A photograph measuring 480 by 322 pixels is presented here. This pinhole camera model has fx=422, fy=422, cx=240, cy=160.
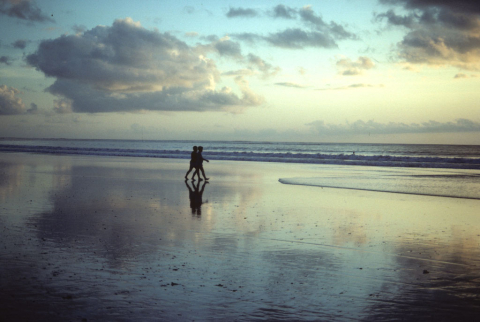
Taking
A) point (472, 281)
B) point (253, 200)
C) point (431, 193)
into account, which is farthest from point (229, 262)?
point (431, 193)

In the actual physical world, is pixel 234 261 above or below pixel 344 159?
below

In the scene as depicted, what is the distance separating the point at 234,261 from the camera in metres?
6.64

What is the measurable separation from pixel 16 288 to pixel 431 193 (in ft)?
50.2

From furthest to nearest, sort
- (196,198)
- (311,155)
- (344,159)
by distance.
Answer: (311,155) < (344,159) < (196,198)

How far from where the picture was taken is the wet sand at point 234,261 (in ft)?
15.8

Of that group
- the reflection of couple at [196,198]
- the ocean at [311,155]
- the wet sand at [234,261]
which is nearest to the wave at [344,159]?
the ocean at [311,155]

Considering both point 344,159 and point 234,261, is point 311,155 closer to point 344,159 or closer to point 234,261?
point 344,159

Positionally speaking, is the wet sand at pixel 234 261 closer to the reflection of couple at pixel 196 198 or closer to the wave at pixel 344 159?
the reflection of couple at pixel 196 198

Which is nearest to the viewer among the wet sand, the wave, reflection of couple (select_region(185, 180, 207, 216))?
the wet sand

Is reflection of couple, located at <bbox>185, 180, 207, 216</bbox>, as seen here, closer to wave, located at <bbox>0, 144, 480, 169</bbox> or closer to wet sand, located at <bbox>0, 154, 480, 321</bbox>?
wet sand, located at <bbox>0, 154, 480, 321</bbox>

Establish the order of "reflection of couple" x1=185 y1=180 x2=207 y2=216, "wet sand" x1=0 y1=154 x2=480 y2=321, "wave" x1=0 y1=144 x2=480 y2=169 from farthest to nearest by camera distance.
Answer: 1. "wave" x1=0 y1=144 x2=480 y2=169
2. "reflection of couple" x1=185 y1=180 x2=207 y2=216
3. "wet sand" x1=0 y1=154 x2=480 y2=321

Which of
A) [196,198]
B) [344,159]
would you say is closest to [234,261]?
[196,198]

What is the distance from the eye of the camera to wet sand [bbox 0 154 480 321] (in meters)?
4.82

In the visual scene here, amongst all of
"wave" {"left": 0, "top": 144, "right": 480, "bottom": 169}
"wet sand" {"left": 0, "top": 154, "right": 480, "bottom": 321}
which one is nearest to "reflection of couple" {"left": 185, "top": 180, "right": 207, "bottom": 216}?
"wet sand" {"left": 0, "top": 154, "right": 480, "bottom": 321}
